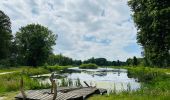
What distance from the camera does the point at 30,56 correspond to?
93.7m

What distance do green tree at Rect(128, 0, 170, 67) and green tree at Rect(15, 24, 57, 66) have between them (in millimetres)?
57312

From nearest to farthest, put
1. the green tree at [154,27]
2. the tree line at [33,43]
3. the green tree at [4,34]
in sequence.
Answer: the green tree at [154,27], the green tree at [4,34], the tree line at [33,43]

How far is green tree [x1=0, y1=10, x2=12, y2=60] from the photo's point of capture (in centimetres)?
8038

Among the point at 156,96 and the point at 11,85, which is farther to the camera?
the point at 11,85

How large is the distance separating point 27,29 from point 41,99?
80.8 metres

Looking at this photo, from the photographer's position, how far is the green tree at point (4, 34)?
8038 cm

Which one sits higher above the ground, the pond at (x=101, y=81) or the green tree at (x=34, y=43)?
the green tree at (x=34, y=43)

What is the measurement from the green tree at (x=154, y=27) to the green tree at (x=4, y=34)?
48260mm

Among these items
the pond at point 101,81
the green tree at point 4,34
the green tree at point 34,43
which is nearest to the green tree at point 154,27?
the pond at point 101,81

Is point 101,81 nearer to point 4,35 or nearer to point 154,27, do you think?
point 154,27

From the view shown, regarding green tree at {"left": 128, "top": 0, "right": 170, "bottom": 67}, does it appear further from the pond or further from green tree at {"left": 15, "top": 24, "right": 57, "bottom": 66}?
green tree at {"left": 15, "top": 24, "right": 57, "bottom": 66}

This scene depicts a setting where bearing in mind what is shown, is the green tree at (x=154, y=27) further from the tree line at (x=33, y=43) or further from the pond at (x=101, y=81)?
the tree line at (x=33, y=43)

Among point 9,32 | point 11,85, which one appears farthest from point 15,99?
point 9,32

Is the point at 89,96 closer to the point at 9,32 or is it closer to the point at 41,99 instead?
the point at 41,99
